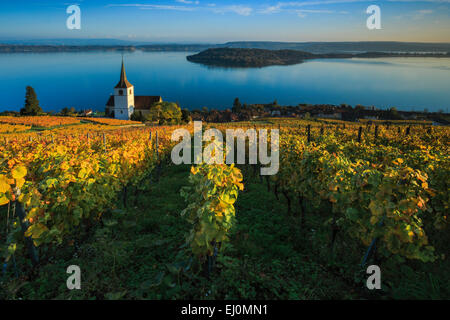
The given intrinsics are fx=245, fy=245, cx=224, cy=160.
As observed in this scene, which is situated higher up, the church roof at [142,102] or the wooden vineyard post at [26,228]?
the church roof at [142,102]

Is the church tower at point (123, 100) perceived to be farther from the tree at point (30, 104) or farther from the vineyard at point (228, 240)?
the vineyard at point (228, 240)

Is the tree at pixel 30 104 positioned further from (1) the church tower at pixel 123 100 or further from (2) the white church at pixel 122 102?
(1) the church tower at pixel 123 100

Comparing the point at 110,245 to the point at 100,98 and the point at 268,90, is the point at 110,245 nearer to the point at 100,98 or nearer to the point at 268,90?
the point at 100,98

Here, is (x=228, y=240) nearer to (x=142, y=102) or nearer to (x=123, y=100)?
(x=123, y=100)

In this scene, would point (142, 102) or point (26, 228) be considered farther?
point (142, 102)

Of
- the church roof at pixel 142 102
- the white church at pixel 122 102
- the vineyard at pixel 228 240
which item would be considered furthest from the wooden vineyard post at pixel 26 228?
the church roof at pixel 142 102

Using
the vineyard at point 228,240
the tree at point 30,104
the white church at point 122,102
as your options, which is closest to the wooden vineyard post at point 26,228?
the vineyard at point 228,240

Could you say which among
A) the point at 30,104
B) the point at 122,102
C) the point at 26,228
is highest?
the point at 122,102

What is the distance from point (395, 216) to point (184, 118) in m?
63.9

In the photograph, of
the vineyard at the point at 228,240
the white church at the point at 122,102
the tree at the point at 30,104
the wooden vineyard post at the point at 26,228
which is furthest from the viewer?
the white church at the point at 122,102

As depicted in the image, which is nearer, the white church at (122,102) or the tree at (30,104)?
the tree at (30,104)

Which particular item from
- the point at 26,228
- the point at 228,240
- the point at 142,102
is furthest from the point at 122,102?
the point at 228,240

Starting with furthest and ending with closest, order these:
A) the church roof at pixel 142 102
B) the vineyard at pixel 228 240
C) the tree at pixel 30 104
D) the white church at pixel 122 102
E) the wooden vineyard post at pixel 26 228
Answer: the church roof at pixel 142 102, the white church at pixel 122 102, the tree at pixel 30 104, the wooden vineyard post at pixel 26 228, the vineyard at pixel 228 240

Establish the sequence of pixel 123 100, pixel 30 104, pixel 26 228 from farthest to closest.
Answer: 1. pixel 123 100
2. pixel 30 104
3. pixel 26 228
